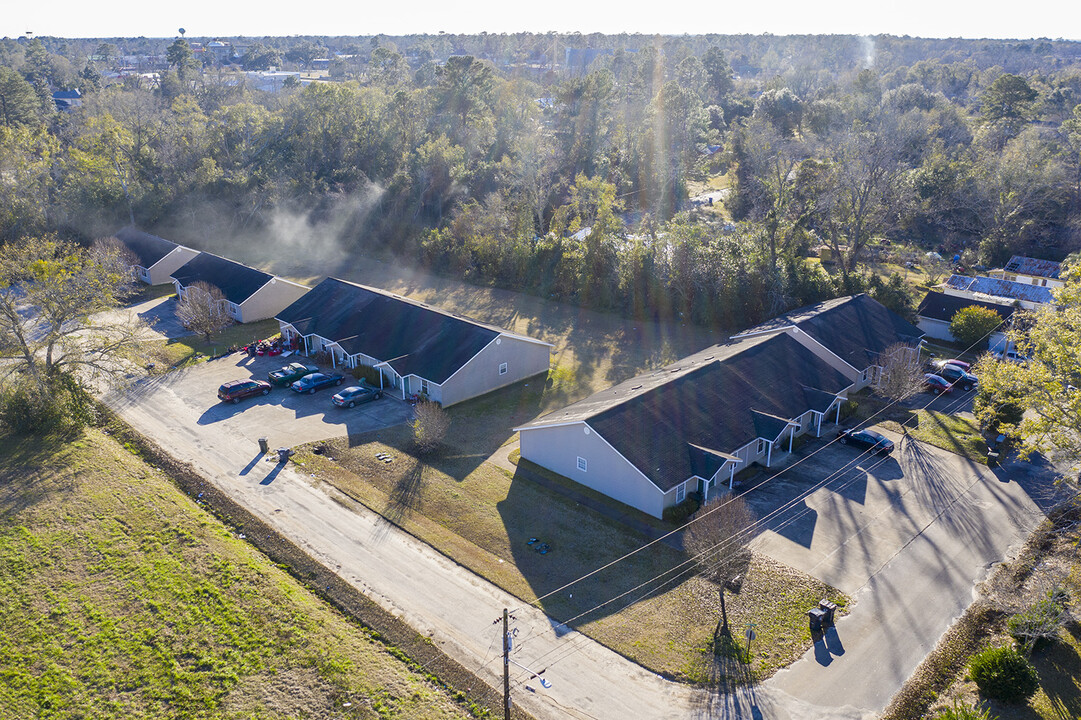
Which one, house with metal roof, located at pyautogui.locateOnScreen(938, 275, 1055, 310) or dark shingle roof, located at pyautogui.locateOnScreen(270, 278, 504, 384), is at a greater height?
house with metal roof, located at pyautogui.locateOnScreen(938, 275, 1055, 310)

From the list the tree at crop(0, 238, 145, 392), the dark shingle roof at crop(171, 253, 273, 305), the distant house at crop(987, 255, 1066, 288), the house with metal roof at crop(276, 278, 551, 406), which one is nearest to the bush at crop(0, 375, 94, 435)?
the tree at crop(0, 238, 145, 392)

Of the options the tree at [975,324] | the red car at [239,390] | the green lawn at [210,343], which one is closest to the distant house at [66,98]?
the green lawn at [210,343]

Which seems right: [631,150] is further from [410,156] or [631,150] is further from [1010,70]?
[1010,70]

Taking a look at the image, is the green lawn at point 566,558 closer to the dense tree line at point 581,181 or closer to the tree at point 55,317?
the tree at point 55,317

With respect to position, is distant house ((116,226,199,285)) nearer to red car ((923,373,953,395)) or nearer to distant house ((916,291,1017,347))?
red car ((923,373,953,395))

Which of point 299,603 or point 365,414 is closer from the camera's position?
point 299,603

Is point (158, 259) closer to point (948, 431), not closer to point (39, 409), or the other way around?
point (39, 409)

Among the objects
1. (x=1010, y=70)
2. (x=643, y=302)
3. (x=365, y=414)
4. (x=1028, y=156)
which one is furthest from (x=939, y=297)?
(x=1010, y=70)
